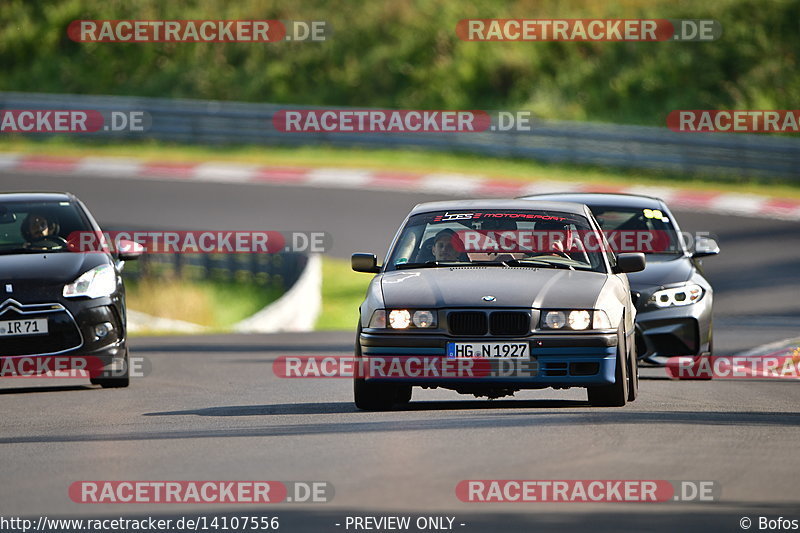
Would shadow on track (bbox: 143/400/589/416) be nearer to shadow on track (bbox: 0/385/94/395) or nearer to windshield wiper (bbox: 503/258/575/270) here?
windshield wiper (bbox: 503/258/575/270)

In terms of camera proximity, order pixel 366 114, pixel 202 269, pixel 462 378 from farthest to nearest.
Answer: pixel 366 114
pixel 202 269
pixel 462 378

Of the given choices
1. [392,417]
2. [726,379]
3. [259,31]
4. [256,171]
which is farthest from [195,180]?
[392,417]

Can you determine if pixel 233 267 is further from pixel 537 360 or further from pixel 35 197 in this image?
pixel 537 360

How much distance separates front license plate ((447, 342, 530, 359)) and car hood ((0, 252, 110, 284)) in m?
Result: 4.14

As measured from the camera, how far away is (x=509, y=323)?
10469 millimetres

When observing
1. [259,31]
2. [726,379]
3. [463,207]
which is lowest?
[726,379]

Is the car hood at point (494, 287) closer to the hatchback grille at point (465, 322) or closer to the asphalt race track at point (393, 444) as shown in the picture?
the hatchback grille at point (465, 322)

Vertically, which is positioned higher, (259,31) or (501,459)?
(259,31)

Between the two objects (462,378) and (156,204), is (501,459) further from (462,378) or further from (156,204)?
(156,204)

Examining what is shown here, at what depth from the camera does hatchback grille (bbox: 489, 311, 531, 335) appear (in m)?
10.4

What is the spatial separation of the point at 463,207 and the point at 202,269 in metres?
14.0

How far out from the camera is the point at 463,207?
11789mm

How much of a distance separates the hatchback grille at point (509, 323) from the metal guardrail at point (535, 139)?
22096 mm

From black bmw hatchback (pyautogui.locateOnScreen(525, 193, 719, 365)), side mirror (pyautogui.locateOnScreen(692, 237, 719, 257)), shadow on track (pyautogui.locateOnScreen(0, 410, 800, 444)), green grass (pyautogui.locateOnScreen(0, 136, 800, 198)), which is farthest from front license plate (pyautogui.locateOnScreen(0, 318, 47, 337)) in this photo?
green grass (pyautogui.locateOnScreen(0, 136, 800, 198))
